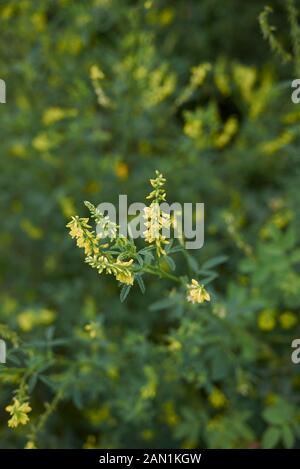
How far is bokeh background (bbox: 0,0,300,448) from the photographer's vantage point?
7.88ft

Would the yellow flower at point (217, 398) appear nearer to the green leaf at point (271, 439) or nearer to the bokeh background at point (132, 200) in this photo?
the bokeh background at point (132, 200)

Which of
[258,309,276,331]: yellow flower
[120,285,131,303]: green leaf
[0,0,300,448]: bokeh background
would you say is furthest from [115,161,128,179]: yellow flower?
[120,285,131,303]: green leaf

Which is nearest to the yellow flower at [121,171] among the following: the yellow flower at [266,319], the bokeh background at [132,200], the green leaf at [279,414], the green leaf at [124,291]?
the bokeh background at [132,200]

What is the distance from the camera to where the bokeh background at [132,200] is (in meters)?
2.40

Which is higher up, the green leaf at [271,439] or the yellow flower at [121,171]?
the yellow flower at [121,171]

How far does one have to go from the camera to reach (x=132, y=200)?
3.11 m

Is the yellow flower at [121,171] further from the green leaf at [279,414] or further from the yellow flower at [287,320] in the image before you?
the green leaf at [279,414]

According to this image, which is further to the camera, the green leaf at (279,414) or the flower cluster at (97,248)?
the green leaf at (279,414)
